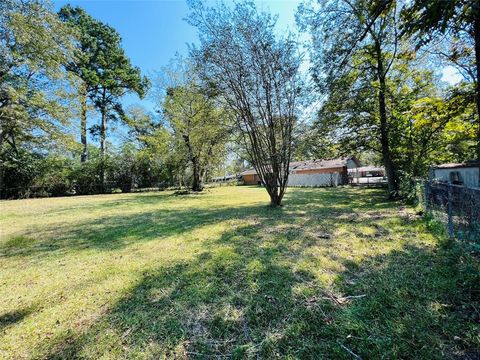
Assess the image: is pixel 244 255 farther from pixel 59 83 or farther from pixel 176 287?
pixel 59 83

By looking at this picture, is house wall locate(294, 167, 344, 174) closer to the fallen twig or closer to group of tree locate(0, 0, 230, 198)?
group of tree locate(0, 0, 230, 198)

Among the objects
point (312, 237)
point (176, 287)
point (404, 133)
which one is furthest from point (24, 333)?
point (404, 133)

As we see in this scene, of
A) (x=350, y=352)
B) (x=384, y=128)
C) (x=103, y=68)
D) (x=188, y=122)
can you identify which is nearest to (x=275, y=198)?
(x=384, y=128)

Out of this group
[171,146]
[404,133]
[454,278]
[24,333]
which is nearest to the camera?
[24,333]

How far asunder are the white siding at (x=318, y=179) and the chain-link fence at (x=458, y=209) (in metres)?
16.9

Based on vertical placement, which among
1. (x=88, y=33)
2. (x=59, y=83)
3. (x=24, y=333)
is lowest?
(x=24, y=333)

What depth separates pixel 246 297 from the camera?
2.47m

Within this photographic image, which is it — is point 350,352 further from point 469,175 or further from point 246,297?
point 469,175

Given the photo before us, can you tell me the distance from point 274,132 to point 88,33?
1065 inches

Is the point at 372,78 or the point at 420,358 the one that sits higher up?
the point at 372,78

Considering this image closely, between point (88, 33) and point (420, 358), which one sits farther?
point (88, 33)

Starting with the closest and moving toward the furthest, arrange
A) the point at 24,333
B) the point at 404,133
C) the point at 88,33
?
the point at 24,333, the point at 404,133, the point at 88,33

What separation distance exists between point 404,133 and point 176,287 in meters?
10.5

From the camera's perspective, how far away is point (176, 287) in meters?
2.76
